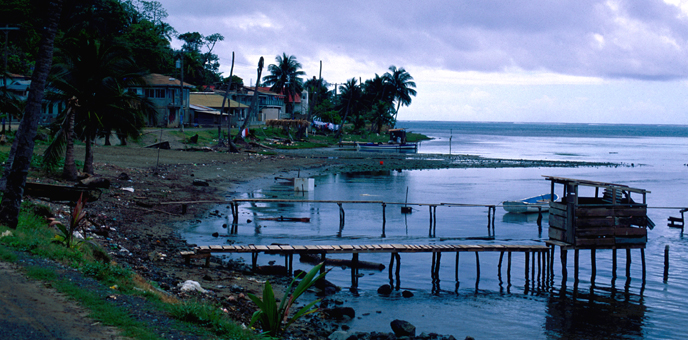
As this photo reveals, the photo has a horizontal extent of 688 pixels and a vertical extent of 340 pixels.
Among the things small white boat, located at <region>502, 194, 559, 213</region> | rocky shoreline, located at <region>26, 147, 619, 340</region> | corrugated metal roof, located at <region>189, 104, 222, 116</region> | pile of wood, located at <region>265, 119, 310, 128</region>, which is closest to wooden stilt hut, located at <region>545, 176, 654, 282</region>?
rocky shoreline, located at <region>26, 147, 619, 340</region>

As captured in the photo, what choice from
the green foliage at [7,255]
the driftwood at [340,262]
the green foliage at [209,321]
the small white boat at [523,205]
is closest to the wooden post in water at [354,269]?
the driftwood at [340,262]

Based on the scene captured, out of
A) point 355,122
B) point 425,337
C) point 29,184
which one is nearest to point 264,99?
point 355,122

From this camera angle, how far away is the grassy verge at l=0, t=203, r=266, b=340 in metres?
8.38

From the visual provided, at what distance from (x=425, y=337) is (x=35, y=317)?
791cm

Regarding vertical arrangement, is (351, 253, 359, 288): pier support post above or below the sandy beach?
below

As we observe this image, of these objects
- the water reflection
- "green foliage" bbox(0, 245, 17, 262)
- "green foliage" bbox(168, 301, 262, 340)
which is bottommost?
the water reflection

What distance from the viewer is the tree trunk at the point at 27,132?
1280 cm

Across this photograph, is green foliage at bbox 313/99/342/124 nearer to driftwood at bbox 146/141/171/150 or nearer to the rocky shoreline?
the rocky shoreline

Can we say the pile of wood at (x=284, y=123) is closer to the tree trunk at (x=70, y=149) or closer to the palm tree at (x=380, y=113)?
the palm tree at (x=380, y=113)

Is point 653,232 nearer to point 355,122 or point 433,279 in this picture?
point 433,279

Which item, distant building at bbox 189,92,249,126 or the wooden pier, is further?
distant building at bbox 189,92,249,126

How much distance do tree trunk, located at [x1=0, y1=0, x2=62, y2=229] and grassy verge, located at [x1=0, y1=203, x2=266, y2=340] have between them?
544mm

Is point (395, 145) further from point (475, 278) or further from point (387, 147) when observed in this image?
point (475, 278)

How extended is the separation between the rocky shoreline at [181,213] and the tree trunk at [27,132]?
105 inches
